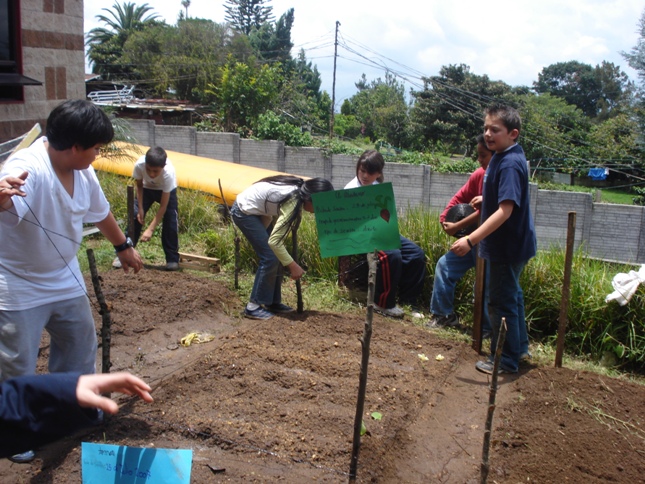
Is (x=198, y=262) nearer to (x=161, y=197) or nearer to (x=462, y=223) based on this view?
(x=161, y=197)

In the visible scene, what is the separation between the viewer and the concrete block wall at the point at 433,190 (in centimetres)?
1501

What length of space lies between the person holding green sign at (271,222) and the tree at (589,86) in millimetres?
60661

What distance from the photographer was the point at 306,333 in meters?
4.99

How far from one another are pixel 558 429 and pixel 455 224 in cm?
185

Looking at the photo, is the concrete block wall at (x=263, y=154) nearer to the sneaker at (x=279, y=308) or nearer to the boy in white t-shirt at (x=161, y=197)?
the boy in white t-shirt at (x=161, y=197)

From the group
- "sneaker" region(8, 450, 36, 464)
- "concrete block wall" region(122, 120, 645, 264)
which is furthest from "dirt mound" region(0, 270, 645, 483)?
"concrete block wall" region(122, 120, 645, 264)

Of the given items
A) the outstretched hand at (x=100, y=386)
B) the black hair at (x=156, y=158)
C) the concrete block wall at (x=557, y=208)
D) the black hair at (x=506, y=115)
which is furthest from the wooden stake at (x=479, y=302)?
the concrete block wall at (x=557, y=208)

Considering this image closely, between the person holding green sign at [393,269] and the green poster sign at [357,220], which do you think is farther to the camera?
the person holding green sign at [393,269]

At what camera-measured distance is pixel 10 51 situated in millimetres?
6914

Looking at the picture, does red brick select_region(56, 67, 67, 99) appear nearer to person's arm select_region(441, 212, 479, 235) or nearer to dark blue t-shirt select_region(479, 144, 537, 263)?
person's arm select_region(441, 212, 479, 235)

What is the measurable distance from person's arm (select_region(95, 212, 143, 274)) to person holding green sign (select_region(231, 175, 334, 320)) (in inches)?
66.2

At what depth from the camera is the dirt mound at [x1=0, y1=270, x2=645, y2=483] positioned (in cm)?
319

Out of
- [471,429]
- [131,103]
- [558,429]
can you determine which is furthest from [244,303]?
[131,103]

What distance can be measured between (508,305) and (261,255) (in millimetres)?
2130
